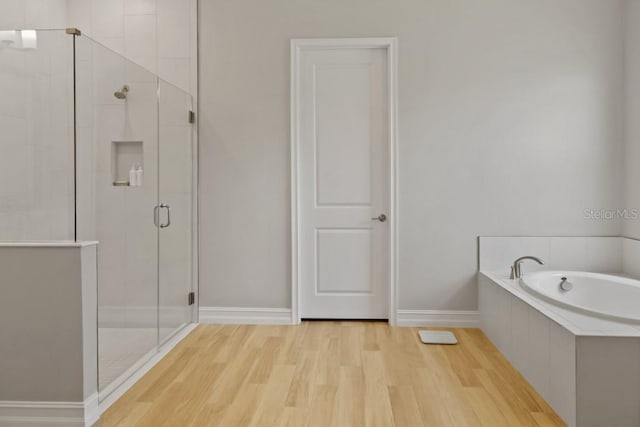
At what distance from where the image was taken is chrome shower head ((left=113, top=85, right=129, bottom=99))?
9.22 feet

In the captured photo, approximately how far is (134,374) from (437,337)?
6.65 ft

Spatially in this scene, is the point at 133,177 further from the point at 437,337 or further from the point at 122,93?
the point at 437,337

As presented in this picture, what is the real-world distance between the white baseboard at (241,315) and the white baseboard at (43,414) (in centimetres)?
179

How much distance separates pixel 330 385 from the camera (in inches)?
112

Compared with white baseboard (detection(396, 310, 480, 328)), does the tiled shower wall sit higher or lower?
higher

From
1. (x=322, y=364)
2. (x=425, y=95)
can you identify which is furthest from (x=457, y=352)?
(x=425, y=95)

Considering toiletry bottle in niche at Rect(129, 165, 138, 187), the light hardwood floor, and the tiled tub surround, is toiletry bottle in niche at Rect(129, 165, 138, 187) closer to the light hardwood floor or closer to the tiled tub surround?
the light hardwood floor

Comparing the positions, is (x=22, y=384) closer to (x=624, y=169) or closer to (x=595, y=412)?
(x=595, y=412)

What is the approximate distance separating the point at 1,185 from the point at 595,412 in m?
2.83

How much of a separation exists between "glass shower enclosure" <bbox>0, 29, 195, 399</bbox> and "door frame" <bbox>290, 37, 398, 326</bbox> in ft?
3.35

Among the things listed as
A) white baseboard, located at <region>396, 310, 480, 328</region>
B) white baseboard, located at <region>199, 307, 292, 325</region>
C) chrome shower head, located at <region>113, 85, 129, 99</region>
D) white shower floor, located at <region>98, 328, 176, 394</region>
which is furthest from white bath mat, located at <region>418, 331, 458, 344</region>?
chrome shower head, located at <region>113, 85, 129, 99</region>

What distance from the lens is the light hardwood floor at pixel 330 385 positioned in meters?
2.45

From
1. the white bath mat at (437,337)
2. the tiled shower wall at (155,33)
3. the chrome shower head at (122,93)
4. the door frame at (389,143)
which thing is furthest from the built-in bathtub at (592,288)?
the tiled shower wall at (155,33)

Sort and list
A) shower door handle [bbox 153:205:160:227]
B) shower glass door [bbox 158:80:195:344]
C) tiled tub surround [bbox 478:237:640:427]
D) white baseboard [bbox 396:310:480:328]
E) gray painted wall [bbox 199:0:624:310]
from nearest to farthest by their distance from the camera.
A: tiled tub surround [bbox 478:237:640:427] < shower door handle [bbox 153:205:160:227] < shower glass door [bbox 158:80:195:344] < gray painted wall [bbox 199:0:624:310] < white baseboard [bbox 396:310:480:328]
